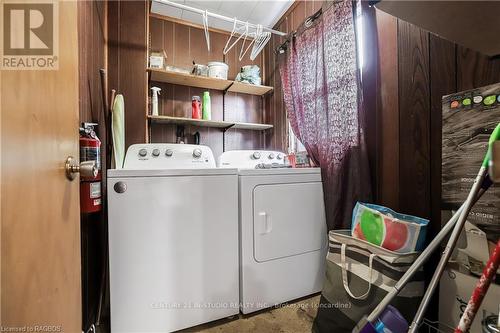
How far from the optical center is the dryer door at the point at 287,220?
140cm

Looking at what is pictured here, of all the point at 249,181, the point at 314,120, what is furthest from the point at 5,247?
the point at 314,120

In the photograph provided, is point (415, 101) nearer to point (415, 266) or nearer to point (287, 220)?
point (415, 266)

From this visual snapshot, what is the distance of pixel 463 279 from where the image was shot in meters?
0.96

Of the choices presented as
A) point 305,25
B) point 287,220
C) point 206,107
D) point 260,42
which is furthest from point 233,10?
point 287,220

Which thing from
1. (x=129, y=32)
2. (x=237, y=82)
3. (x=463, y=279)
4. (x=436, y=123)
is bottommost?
(x=463, y=279)

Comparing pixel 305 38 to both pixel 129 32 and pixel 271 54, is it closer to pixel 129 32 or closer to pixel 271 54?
pixel 271 54

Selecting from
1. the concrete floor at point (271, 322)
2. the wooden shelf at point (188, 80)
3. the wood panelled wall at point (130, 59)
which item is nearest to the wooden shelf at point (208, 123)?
the wood panelled wall at point (130, 59)

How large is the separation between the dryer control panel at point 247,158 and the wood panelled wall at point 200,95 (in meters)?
0.50

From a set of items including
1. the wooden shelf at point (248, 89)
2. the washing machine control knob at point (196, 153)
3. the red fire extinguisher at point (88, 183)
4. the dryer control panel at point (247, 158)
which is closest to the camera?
the red fire extinguisher at point (88, 183)

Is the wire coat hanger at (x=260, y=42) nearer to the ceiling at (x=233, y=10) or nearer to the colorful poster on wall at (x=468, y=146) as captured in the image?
the ceiling at (x=233, y=10)

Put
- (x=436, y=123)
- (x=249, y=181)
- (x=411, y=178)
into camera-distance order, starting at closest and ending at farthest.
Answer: (x=436, y=123) < (x=411, y=178) < (x=249, y=181)

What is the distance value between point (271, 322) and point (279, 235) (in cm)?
50

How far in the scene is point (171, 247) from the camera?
1.20 m

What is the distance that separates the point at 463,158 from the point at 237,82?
6.15 feet
